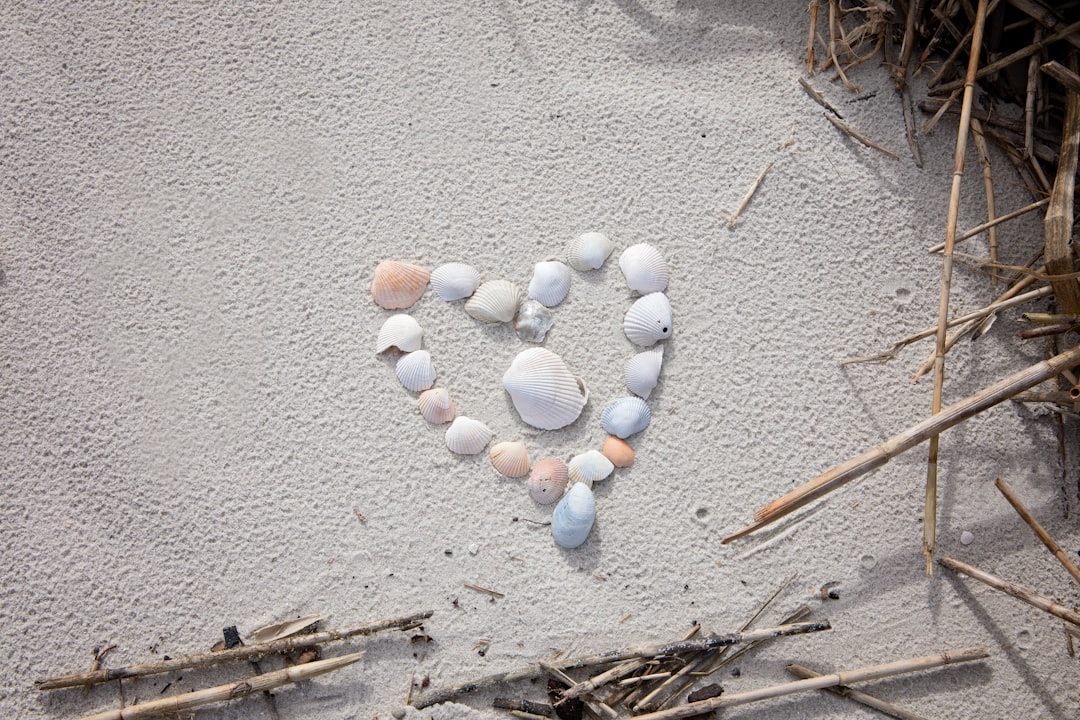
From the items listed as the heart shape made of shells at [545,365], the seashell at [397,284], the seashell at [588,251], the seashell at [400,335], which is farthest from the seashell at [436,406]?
the seashell at [588,251]

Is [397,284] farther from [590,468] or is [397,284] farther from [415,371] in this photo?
[590,468]

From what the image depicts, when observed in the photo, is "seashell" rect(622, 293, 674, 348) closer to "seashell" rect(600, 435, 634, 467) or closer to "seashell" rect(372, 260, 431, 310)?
"seashell" rect(600, 435, 634, 467)

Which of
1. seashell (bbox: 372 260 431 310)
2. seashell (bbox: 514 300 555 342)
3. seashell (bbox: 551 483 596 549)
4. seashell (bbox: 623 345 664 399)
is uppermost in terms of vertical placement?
seashell (bbox: 372 260 431 310)

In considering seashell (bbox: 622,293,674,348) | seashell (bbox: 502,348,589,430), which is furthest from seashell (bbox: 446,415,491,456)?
seashell (bbox: 622,293,674,348)

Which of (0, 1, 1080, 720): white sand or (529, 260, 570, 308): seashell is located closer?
(0, 1, 1080, 720): white sand

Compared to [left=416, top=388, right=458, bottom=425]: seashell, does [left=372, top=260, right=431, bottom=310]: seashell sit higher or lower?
higher

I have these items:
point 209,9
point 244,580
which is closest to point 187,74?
point 209,9

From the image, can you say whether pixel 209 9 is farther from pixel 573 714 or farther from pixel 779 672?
pixel 779 672
